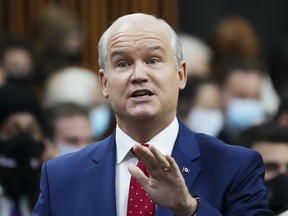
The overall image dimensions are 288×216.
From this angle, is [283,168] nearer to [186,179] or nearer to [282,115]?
[282,115]

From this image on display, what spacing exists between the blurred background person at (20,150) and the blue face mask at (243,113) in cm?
218

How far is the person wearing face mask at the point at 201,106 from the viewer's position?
9.36 m

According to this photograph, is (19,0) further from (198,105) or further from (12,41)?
(198,105)

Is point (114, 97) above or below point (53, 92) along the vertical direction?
above

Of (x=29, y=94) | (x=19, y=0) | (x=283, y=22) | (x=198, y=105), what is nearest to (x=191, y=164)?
(x=29, y=94)

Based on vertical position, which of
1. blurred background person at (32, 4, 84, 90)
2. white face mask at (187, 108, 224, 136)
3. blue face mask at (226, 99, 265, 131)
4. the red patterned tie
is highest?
the red patterned tie

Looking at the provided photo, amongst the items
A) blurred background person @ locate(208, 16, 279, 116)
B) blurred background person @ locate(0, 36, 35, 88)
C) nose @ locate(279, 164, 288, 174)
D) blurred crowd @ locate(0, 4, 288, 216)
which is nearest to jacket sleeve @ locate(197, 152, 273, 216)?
blurred crowd @ locate(0, 4, 288, 216)

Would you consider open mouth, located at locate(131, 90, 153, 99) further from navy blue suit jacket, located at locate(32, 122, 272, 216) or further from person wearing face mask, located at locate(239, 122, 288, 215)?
person wearing face mask, located at locate(239, 122, 288, 215)

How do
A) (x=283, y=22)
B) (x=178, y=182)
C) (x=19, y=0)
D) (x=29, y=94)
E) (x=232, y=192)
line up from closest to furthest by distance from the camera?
(x=178, y=182) → (x=232, y=192) → (x=29, y=94) → (x=19, y=0) → (x=283, y=22)

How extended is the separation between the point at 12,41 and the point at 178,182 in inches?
212

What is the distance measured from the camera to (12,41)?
9.82 m

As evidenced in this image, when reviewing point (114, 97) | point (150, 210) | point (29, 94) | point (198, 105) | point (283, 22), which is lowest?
point (283, 22)

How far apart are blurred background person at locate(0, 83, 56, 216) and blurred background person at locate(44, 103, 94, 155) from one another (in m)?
0.31

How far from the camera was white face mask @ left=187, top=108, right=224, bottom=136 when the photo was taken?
9.37m
